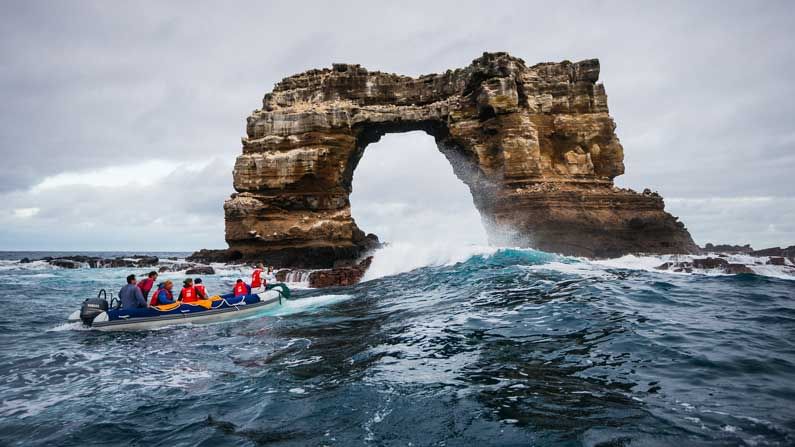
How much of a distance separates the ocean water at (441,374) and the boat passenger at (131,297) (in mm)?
976

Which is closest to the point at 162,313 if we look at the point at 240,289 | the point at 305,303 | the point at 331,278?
the point at 240,289

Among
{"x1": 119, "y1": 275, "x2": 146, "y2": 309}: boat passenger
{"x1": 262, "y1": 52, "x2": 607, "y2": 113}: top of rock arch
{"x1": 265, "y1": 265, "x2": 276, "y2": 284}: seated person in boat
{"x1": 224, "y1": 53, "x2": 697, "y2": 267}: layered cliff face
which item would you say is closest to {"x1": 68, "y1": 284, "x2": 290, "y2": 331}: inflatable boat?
{"x1": 119, "y1": 275, "x2": 146, "y2": 309}: boat passenger

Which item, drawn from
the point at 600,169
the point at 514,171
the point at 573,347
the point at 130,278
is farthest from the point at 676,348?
the point at 600,169

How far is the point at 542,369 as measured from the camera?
6.83 metres

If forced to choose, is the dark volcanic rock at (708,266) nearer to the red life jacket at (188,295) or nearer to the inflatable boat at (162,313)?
the inflatable boat at (162,313)

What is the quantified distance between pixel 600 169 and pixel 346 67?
19.0 metres

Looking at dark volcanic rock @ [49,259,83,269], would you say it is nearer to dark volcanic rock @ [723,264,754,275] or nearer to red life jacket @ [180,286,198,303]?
red life jacket @ [180,286,198,303]

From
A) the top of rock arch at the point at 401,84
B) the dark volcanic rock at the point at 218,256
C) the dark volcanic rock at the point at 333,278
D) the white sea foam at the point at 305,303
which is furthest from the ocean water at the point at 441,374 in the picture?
the top of rock arch at the point at 401,84

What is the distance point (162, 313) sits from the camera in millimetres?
12828

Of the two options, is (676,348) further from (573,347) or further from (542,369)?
(542,369)

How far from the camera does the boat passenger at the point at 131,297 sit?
1268cm

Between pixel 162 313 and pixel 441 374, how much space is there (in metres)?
9.49

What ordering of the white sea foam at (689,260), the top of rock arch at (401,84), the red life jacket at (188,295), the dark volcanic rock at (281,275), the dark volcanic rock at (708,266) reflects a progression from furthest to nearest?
the top of rock arch at (401,84)
the dark volcanic rock at (281,275)
the dark volcanic rock at (708,266)
the white sea foam at (689,260)
the red life jacket at (188,295)

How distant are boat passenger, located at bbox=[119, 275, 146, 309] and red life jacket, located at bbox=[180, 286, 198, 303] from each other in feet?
3.50
